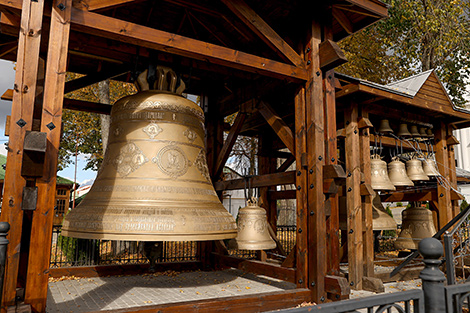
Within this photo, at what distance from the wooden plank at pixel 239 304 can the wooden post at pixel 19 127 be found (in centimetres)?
105

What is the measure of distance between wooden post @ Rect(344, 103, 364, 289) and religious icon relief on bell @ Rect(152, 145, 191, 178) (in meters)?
3.96

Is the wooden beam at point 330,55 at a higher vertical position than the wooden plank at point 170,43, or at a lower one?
higher

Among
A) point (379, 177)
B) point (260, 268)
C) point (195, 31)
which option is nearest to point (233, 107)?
point (195, 31)

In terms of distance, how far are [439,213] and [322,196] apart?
5.36 meters

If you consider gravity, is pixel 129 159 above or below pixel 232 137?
below

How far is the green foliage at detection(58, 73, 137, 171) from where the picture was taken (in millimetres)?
17938

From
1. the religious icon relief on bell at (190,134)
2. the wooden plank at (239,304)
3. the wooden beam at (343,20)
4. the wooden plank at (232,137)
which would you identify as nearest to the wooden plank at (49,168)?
the wooden plank at (239,304)

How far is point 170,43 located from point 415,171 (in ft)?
21.4

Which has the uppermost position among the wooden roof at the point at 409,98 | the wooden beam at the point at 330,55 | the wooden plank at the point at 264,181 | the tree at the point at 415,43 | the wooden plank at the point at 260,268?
the tree at the point at 415,43

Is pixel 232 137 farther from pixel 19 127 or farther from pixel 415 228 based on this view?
pixel 415 228

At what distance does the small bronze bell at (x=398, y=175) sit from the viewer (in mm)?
7811

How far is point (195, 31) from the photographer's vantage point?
20.7 feet

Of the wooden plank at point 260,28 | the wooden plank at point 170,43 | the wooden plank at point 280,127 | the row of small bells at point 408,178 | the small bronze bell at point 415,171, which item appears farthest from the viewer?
the small bronze bell at point 415,171

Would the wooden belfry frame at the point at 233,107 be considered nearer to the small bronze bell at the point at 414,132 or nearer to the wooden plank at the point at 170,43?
the wooden plank at the point at 170,43
